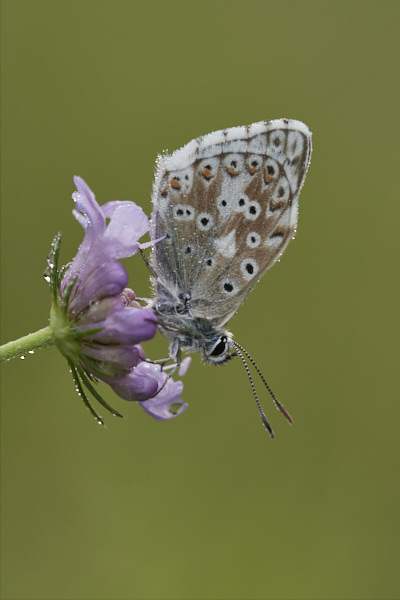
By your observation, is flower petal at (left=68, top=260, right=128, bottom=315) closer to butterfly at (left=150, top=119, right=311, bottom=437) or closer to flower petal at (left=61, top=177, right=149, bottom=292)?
flower petal at (left=61, top=177, right=149, bottom=292)

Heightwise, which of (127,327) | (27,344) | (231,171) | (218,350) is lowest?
(218,350)

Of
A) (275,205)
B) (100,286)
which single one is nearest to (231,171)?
(275,205)

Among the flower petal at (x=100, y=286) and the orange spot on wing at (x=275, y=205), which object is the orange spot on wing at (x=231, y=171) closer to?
the orange spot on wing at (x=275, y=205)

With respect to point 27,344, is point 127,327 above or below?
below

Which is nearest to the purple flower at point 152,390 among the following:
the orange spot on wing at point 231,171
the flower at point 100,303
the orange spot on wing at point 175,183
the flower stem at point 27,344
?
the flower at point 100,303

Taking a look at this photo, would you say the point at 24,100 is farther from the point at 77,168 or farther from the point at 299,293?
the point at 299,293

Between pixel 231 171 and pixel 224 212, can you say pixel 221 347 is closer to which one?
pixel 224 212

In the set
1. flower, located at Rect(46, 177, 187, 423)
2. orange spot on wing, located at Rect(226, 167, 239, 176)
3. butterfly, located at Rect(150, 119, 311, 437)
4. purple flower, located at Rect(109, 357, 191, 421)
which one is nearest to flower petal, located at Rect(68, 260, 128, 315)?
flower, located at Rect(46, 177, 187, 423)
